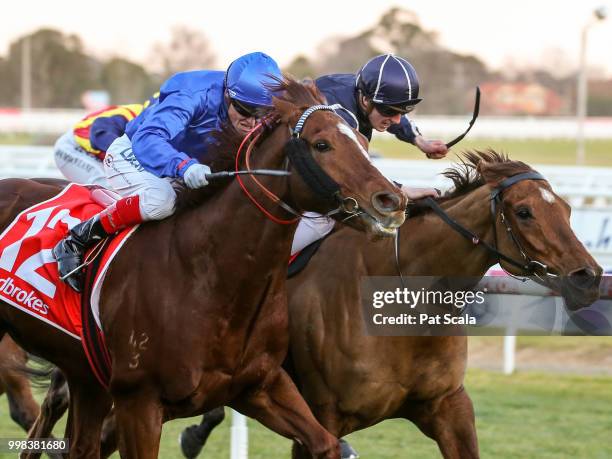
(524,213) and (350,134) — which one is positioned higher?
(350,134)

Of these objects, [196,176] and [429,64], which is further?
[429,64]

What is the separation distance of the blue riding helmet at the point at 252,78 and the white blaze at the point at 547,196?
105 cm

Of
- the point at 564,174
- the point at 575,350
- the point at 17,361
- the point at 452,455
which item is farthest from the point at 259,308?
the point at 564,174

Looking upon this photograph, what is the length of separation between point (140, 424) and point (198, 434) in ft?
5.68

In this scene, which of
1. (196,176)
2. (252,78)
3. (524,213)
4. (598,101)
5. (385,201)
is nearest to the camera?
(385,201)

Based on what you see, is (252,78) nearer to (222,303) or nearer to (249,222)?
(249,222)

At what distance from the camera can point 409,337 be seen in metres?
4.26

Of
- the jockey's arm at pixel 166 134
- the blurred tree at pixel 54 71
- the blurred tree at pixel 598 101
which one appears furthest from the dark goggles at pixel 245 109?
the blurred tree at pixel 54 71

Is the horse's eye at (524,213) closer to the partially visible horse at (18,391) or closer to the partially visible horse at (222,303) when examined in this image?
the partially visible horse at (222,303)

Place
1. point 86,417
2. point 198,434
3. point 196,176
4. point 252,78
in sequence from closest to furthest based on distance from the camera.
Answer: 1. point 196,176
2. point 252,78
3. point 86,417
4. point 198,434

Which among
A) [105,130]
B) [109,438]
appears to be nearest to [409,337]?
[109,438]

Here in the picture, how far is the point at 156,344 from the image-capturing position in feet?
12.7

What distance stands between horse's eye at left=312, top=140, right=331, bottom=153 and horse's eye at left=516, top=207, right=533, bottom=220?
0.84 metres

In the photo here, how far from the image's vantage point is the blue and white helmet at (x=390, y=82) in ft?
14.2
